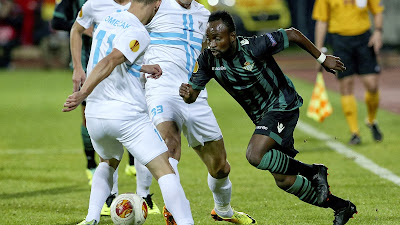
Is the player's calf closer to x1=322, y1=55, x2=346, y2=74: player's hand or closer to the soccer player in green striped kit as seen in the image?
the soccer player in green striped kit

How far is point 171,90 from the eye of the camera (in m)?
7.41

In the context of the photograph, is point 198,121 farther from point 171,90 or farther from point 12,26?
point 12,26

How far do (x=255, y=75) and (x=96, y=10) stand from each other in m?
1.86

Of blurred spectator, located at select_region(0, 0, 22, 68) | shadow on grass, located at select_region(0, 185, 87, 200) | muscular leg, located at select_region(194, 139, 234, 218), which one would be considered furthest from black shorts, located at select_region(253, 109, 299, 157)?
blurred spectator, located at select_region(0, 0, 22, 68)

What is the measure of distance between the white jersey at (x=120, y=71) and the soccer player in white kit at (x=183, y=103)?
100cm

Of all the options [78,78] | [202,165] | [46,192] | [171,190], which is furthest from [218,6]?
[171,190]

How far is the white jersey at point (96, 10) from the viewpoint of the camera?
7590 mm

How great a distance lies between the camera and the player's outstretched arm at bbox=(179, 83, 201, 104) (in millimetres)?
6785

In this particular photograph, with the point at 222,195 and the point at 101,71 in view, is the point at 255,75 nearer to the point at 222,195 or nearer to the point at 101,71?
the point at 222,195

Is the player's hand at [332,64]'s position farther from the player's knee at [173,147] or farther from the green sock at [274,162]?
the player's knee at [173,147]

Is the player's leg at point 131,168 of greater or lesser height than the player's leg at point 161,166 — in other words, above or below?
below

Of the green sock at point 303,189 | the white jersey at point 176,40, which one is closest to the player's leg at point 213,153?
the white jersey at point 176,40

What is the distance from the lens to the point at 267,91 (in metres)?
6.73

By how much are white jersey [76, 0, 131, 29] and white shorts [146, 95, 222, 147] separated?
96 cm
